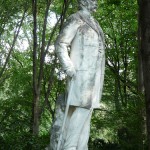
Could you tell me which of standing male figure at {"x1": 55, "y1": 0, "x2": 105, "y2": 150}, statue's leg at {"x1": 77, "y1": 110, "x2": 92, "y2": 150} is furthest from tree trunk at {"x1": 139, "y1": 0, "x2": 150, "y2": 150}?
statue's leg at {"x1": 77, "y1": 110, "x2": 92, "y2": 150}

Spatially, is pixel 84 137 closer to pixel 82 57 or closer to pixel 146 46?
pixel 82 57

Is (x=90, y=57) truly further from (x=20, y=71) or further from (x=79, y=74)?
(x=20, y=71)

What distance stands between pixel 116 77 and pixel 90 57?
16.8 m

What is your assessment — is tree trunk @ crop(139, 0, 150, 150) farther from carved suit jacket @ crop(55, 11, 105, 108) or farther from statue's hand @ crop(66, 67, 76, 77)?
statue's hand @ crop(66, 67, 76, 77)

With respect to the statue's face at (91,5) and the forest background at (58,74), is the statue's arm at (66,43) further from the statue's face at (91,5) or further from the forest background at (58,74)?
the forest background at (58,74)

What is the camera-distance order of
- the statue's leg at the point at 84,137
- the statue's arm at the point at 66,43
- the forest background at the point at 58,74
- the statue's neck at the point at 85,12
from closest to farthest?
the statue's arm at the point at 66,43
the statue's leg at the point at 84,137
the statue's neck at the point at 85,12
the forest background at the point at 58,74

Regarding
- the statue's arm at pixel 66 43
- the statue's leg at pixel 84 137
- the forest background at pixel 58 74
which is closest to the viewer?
the statue's arm at pixel 66 43

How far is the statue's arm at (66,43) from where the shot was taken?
592cm

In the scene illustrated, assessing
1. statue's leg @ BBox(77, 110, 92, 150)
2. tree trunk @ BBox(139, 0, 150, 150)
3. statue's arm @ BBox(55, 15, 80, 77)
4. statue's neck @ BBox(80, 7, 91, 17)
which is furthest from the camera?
tree trunk @ BBox(139, 0, 150, 150)

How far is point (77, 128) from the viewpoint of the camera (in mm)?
5977

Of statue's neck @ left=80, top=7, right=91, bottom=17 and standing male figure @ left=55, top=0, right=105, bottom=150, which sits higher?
statue's neck @ left=80, top=7, right=91, bottom=17

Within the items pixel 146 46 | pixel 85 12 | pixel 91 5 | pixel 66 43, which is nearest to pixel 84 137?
pixel 66 43

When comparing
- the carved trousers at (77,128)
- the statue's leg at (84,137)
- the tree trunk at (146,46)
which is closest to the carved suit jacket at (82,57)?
the carved trousers at (77,128)

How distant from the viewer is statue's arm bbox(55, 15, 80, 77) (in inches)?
233
